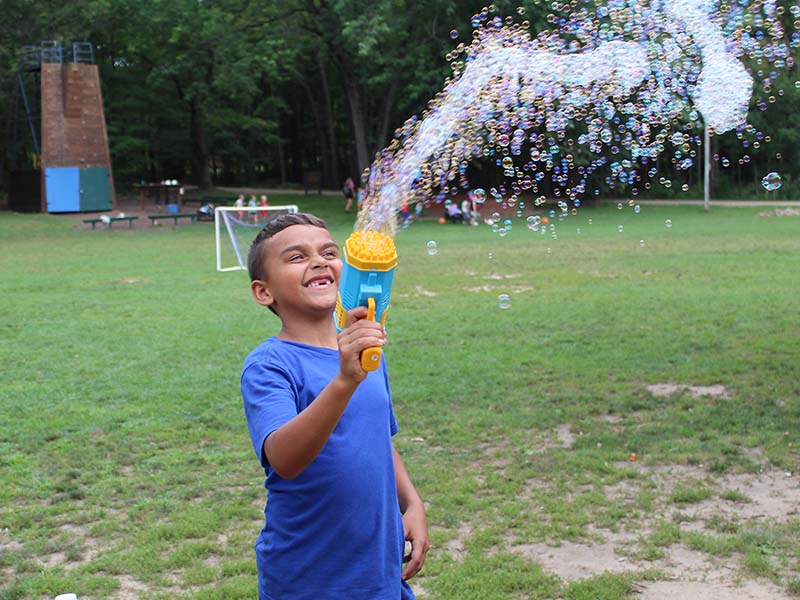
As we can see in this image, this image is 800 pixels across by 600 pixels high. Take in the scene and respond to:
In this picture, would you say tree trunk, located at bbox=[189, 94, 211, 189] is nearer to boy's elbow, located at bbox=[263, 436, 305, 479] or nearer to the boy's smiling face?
the boy's smiling face

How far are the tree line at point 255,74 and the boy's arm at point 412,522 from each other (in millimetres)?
13439

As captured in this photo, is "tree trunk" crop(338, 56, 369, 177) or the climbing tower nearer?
the climbing tower

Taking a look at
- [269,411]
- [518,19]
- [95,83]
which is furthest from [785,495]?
[95,83]

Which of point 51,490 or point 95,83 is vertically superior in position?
point 95,83

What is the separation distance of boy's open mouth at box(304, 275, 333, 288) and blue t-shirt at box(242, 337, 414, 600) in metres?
0.20

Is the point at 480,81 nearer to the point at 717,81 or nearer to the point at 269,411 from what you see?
the point at 717,81

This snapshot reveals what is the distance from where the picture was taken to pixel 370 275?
6.94 feet

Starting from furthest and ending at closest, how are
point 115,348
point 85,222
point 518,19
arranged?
point 85,222 < point 518,19 < point 115,348

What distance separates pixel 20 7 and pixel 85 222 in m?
13.7

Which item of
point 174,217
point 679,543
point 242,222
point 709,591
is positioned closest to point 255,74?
point 174,217

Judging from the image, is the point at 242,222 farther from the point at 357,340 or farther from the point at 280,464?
the point at 357,340

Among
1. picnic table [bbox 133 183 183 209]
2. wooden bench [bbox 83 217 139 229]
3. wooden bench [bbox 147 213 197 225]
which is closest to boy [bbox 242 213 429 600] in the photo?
wooden bench [bbox 83 217 139 229]

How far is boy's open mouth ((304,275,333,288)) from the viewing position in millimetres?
2527

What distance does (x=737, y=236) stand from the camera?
2398 centimetres
